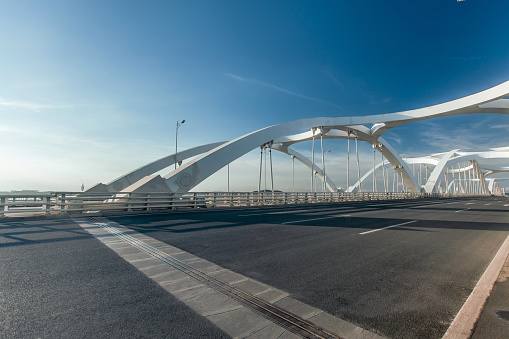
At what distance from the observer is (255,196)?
73.8 feet

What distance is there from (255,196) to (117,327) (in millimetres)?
20096

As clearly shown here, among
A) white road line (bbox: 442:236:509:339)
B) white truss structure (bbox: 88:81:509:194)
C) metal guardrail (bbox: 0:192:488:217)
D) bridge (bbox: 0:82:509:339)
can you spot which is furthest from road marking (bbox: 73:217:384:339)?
white truss structure (bbox: 88:81:509:194)

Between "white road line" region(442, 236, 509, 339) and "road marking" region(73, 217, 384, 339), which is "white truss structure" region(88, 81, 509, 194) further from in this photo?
"white road line" region(442, 236, 509, 339)

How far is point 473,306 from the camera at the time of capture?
3117 millimetres

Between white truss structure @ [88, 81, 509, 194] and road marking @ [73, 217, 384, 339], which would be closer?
road marking @ [73, 217, 384, 339]

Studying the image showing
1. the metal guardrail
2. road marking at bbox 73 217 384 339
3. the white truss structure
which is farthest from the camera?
the white truss structure

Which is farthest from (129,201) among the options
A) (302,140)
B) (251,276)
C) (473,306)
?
(302,140)

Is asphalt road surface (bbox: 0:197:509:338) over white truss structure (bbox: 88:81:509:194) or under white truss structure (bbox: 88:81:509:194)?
under

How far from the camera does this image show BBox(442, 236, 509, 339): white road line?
8.35ft

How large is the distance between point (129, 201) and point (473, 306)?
592 inches

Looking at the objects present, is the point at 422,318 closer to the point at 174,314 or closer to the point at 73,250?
the point at 174,314

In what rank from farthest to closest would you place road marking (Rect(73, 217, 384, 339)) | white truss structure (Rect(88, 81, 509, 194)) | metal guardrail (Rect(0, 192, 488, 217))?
1. white truss structure (Rect(88, 81, 509, 194))
2. metal guardrail (Rect(0, 192, 488, 217))
3. road marking (Rect(73, 217, 384, 339))

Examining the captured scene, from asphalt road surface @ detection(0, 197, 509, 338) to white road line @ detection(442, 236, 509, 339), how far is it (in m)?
0.09

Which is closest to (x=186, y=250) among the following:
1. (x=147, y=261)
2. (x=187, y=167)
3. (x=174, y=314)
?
(x=147, y=261)
